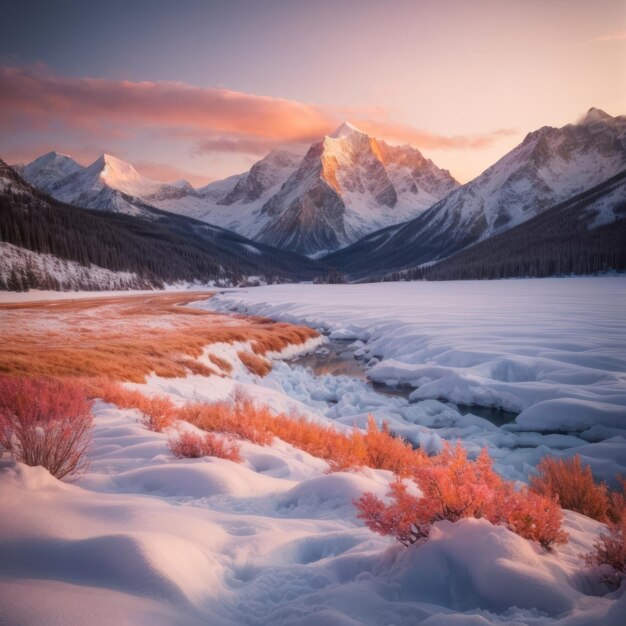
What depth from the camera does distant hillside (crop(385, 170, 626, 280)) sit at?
103500mm

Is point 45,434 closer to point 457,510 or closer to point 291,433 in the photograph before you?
point 457,510

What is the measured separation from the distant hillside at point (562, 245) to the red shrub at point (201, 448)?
388 ft

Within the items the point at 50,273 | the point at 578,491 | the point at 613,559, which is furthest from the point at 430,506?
the point at 50,273

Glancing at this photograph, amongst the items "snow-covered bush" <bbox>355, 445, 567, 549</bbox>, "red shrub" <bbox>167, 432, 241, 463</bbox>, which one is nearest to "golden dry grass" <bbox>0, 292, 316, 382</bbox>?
"red shrub" <bbox>167, 432, 241, 463</bbox>

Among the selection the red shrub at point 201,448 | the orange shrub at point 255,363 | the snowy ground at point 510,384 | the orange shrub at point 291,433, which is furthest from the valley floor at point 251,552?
Answer: the orange shrub at point 255,363

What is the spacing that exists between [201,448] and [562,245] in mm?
143255

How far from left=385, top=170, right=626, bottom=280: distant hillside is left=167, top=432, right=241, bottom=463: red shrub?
118 m

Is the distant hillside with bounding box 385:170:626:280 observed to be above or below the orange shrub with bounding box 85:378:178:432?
above

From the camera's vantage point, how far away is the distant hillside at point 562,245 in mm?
103500

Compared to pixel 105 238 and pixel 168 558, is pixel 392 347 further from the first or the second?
pixel 105 238

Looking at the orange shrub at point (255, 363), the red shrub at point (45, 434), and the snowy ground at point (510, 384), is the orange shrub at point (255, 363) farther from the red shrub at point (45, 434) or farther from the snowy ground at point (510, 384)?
the red shrub at point (45, 434)

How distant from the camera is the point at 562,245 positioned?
398ft

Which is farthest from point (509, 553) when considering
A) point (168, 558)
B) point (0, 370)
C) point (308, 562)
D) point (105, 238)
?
point (105, 238)

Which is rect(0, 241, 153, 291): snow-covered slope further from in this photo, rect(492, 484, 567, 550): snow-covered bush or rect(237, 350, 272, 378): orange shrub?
rect(492, 484, 567, 550): snow-covered bush
